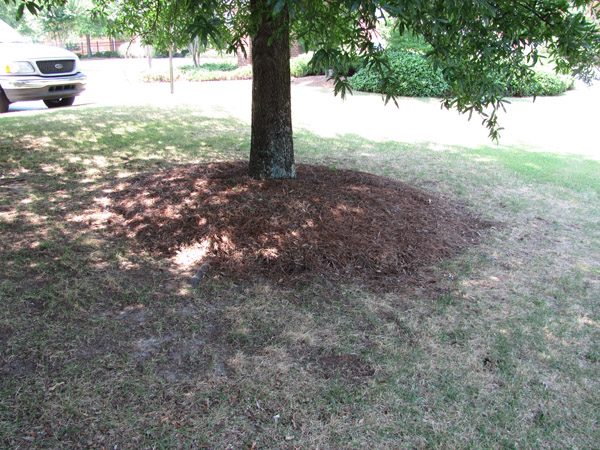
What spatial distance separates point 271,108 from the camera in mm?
5375

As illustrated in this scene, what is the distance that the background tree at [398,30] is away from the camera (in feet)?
9.15

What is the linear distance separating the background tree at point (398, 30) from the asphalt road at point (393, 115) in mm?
4939

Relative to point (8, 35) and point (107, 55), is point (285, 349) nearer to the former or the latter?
point (8, 35)

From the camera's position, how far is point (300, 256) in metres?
4.29

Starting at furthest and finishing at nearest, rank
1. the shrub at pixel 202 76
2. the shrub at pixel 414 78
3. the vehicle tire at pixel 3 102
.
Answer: the shrub at pixel 202 76, the shrub at pixel 414 78, the vehicle tire at pixel 3 102

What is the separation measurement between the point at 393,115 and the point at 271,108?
898cm

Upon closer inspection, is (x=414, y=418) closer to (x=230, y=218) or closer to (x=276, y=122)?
(x=230, y=218)

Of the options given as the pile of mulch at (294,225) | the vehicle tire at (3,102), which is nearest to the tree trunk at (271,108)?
the pile of mulch at (294,225)

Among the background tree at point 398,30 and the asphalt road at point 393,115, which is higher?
the background tree at point 398,30

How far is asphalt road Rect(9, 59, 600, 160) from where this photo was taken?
36.7 feet

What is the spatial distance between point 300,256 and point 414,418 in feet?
6.34

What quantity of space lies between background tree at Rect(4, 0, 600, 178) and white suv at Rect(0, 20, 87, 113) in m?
5.23

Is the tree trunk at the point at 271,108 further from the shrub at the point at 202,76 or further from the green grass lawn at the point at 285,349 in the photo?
the shrub at the point at 202,76

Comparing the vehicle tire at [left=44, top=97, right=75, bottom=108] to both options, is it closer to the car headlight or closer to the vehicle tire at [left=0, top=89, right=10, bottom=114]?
the vehicle tire at [left=0, top=89, right=10, bottom=114]
